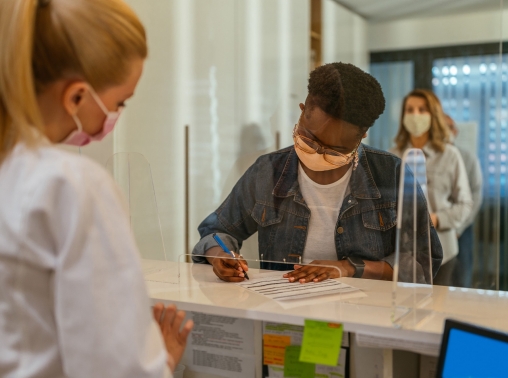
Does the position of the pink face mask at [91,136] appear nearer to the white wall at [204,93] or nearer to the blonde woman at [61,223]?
the blonde woman at [61,223]

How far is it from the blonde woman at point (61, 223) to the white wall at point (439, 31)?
3.07 feet

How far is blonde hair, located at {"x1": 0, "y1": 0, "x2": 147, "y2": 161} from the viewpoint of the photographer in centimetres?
80

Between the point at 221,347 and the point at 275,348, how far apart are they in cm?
16

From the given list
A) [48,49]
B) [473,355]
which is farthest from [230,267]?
[48,49]

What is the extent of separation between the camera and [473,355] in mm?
949

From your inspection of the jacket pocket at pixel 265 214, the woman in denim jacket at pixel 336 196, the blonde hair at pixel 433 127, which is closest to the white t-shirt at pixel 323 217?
the woman in denim jacket at pixel 336 196

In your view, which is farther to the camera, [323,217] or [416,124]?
[416,124]

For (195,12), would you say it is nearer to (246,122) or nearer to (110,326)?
(246,122)

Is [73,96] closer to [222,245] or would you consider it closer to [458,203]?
[222,245]

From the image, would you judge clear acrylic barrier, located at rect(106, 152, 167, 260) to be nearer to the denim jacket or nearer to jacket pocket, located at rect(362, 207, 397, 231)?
the denim jacket

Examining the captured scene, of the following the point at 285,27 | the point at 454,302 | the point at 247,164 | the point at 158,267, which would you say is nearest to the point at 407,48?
the point at 285,27

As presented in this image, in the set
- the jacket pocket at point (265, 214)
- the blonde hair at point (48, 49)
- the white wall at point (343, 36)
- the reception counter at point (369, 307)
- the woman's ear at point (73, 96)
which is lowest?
the reception counter at point (369, 307)

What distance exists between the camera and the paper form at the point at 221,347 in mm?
1408

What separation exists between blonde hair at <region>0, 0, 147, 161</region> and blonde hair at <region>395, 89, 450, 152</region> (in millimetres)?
905
